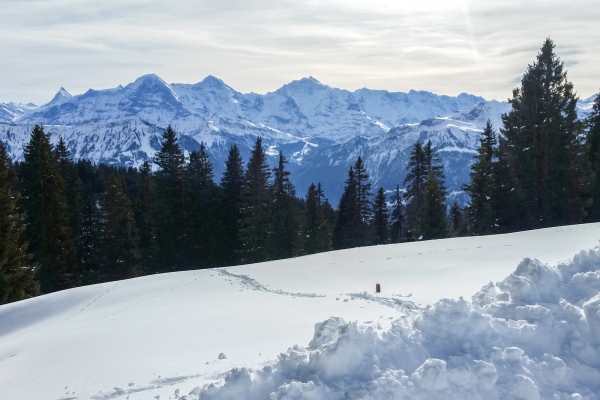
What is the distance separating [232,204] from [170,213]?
5633mm

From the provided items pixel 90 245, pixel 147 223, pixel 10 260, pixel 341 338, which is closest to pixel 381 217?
pixel 147 223

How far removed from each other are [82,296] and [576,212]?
89.0 feet

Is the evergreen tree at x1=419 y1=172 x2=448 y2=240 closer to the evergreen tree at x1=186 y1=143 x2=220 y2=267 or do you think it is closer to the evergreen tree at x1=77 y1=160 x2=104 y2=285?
the evergreen tree at x1=186 y1=143 x2=220 y2=267

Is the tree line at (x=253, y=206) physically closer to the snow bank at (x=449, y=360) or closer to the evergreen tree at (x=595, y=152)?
the evergreen tree at (x=595, y=152)

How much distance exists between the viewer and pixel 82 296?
16672 mm

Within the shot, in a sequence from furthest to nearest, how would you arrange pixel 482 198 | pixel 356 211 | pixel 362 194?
1. pixel 362 194
2. pixel 356 211
3. pixel 482 198

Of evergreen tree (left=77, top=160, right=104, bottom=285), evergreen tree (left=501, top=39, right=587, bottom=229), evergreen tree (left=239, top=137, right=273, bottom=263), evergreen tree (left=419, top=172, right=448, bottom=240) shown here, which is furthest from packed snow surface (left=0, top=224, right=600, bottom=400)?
evergreen tree (left=77, top=160, right=104, bottom=285)

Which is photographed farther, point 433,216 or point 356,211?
point 356,211

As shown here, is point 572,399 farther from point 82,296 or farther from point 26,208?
point 26,208

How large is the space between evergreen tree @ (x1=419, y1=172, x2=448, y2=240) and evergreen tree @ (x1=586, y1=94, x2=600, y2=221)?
31.1ft

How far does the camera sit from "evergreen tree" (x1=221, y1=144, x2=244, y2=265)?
4063 cm

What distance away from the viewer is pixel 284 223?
39219 mm

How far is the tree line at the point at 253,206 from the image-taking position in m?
28.2

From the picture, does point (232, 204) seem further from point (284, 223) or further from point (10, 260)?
point (10, 260)
